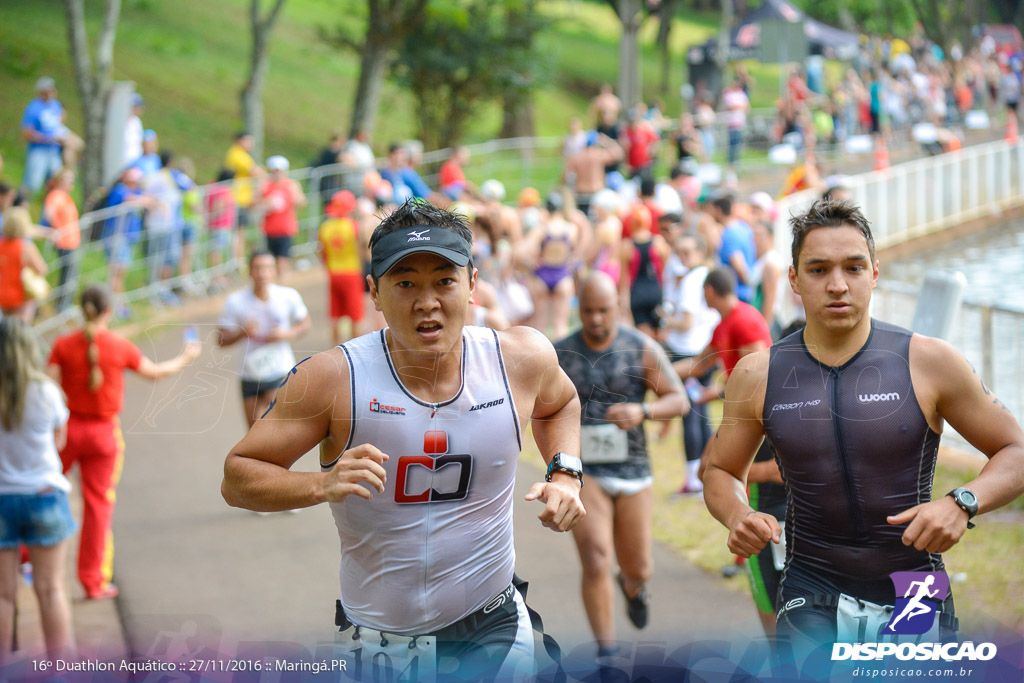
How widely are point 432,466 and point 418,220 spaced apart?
2.36 ft

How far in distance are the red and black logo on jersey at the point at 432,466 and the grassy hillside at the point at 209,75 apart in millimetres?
18562

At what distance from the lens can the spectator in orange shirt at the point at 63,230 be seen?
45.3ft

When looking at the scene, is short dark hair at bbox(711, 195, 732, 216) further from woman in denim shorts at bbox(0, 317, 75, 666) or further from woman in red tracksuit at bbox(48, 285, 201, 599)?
woman in denim shorts at bbox(0, 317, 75, 666)

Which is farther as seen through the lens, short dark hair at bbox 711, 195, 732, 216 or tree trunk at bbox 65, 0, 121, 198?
tree trunk at bbox 65, 0, 121, 198

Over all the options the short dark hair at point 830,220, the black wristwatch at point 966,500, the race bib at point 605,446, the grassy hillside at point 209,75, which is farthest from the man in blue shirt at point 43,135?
the black wristwatch at point 966,500

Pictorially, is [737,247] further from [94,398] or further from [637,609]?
[94,398]

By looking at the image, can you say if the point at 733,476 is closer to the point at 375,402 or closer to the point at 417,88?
the point at 375,402

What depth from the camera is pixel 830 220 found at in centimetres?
364

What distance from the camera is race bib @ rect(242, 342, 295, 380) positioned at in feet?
27.2

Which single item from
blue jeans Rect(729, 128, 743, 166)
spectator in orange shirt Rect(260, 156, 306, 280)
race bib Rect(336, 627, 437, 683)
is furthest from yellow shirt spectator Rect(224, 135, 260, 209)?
race bib Rect(336, 627, 437, 683)

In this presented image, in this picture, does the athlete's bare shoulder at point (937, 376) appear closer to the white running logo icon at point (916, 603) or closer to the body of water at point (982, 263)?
the white running logo icon at point (916, 603)

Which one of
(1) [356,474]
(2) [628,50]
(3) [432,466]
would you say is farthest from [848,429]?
(2) [628,50]

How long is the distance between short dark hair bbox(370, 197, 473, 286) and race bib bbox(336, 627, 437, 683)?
3.50ft

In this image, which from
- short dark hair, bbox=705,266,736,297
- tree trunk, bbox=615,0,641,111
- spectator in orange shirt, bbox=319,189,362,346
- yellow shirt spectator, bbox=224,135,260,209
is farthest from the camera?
tree trunk, bbox=615,0,641,111
